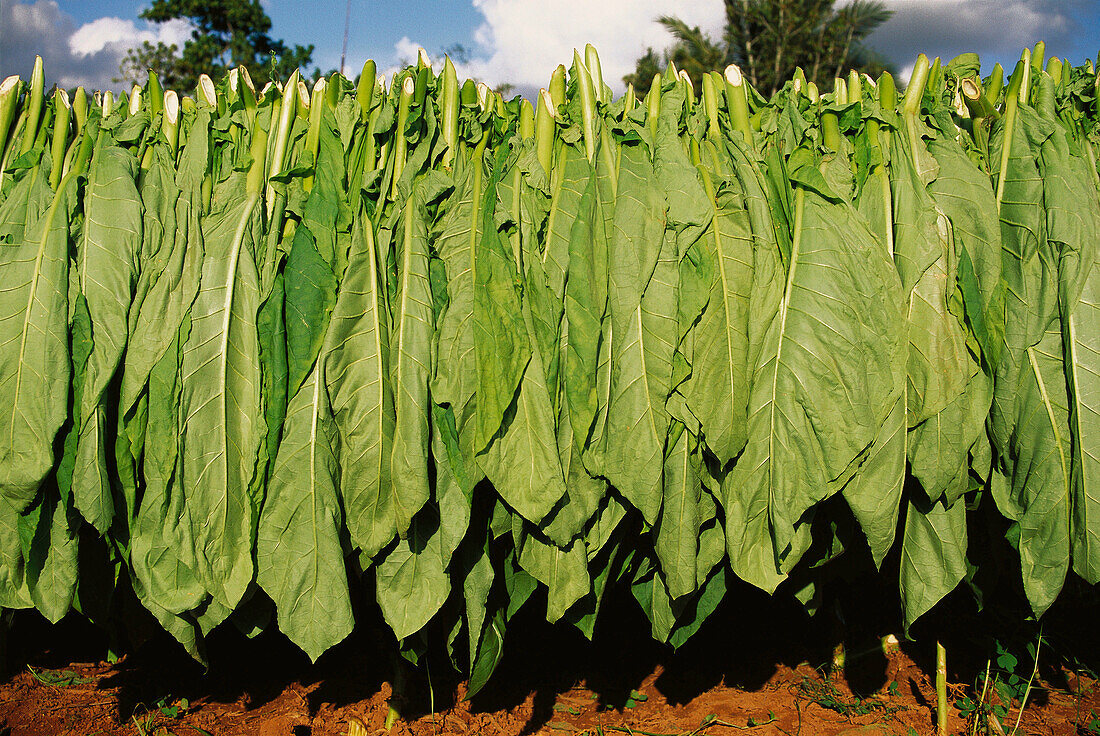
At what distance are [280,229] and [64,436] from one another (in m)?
0.87

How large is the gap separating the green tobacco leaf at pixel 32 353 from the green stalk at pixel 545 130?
1460 millimetres

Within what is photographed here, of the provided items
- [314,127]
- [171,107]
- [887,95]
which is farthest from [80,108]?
[887,95]

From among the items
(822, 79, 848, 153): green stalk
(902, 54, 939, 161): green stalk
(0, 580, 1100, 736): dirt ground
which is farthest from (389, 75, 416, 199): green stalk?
(0, 580, 1100, 736): dirt ground

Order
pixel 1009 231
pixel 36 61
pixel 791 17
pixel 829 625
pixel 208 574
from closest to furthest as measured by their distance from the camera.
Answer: pixel 208 574 < pixel 1009 231 < pixel 36 61 < pixel 829 625 < pixel 791 17

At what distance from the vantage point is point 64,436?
2174 millimetres

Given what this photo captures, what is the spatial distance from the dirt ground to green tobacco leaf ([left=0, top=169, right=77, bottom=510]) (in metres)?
1.33

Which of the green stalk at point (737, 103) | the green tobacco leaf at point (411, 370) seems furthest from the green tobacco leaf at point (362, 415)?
the green stalk at point (737, 103)

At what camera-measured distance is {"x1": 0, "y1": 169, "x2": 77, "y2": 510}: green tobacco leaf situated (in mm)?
2113

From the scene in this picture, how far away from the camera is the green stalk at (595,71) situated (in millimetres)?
2479

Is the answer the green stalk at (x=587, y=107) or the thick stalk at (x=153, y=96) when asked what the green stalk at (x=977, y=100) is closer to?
the green stalk at (x=587, y=107)

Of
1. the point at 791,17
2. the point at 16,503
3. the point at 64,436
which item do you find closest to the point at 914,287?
the point at 64,436

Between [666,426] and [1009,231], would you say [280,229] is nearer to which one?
[666,426]

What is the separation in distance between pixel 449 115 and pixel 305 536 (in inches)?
54.5

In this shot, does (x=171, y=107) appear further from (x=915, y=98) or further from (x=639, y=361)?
(x=915, y=98)
